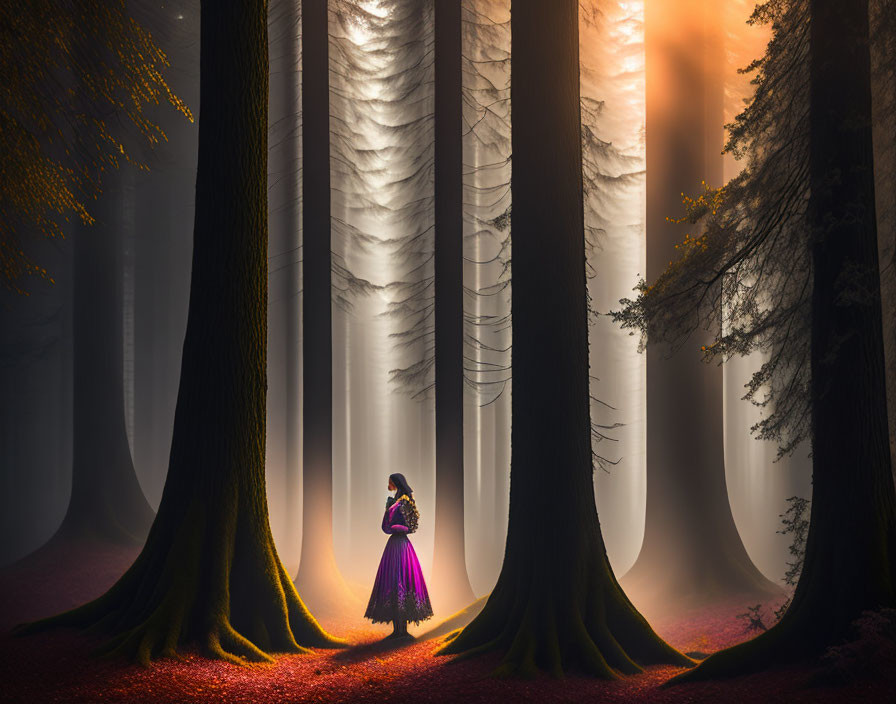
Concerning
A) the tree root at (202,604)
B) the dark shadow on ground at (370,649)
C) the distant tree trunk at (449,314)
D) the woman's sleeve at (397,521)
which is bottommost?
the dark shadow on ground at (370,649)

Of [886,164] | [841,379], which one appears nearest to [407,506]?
[841,379]

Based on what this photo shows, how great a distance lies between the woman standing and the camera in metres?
10.3

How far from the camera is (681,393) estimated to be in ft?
42.6

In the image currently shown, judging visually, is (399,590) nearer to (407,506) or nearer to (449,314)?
(407,506)

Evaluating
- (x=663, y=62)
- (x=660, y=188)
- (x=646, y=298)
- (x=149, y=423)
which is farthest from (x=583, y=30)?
(x=149, y=423)

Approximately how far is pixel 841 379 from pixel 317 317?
30.4ft

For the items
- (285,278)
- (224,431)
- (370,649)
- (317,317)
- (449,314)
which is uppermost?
(285,278)

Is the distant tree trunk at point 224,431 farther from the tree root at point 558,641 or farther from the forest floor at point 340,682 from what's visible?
the tree root at point 558,641

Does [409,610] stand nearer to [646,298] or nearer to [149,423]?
[646,298]

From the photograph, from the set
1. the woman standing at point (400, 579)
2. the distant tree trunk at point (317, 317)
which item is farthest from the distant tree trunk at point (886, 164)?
the distant tree trunk at point (317, 317)

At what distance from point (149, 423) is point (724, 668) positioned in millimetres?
24576

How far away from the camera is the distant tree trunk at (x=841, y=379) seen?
691 cm

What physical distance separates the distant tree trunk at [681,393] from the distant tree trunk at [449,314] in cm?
305

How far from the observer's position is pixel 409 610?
10320mm
